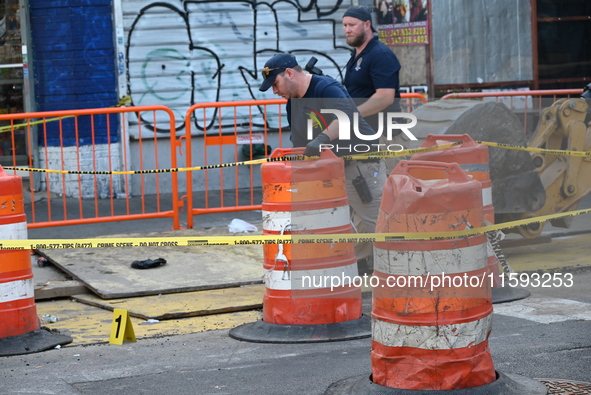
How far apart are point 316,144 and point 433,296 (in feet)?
7.53

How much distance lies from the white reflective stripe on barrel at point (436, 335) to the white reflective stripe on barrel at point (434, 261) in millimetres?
263

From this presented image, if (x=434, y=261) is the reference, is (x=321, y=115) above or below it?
above

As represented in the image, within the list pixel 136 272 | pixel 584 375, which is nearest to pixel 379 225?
pixel 584 375

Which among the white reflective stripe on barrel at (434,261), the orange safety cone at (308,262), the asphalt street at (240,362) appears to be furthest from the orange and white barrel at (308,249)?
the white reflective stripe on barrel at (434,261)

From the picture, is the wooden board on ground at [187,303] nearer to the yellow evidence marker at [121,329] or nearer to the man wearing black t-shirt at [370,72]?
the yellow evidence marker at [121,329]

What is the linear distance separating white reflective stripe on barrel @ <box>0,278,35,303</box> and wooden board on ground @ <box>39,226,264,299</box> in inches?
51.8

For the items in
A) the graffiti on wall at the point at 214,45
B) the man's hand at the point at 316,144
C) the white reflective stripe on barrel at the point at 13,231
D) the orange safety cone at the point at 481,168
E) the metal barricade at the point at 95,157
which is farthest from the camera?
the graffiti on wall at the point at 214,45

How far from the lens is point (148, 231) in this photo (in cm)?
1031

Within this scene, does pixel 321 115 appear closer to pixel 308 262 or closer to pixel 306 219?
pixel 306 219

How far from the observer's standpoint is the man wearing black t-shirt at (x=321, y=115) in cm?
683

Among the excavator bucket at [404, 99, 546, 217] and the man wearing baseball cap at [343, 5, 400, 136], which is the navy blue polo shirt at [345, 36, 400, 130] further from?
the excavator bucket at [404, 99, 546, 217]

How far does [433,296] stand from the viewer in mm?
4512

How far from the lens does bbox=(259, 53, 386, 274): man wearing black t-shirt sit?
22.4ft

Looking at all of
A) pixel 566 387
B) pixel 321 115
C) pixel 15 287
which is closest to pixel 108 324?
pixel 15 287
